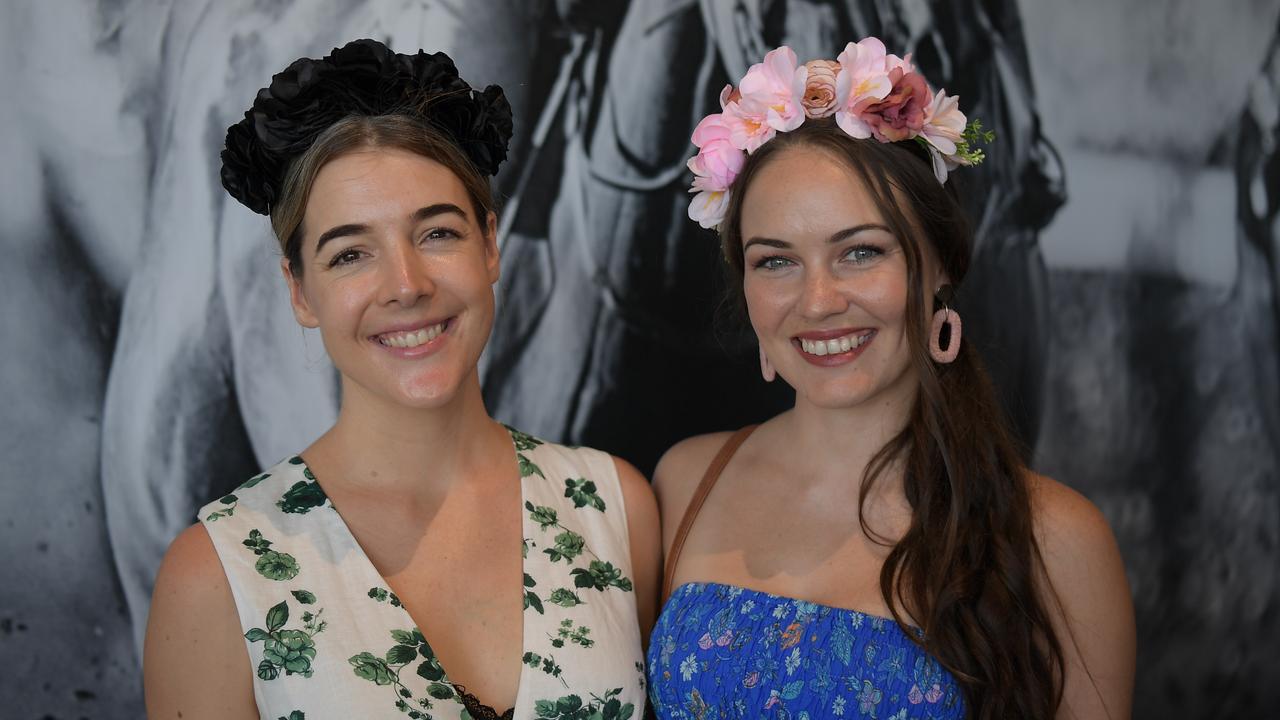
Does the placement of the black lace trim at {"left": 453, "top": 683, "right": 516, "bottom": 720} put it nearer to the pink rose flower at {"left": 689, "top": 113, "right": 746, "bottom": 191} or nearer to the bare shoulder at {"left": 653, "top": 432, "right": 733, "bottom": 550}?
the bare shoulder at {"left": 653, "top": 432, "right": 733, "bottom": 550}

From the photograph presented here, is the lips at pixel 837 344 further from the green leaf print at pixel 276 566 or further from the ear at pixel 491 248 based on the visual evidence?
the green leaf print at pixel 276 566

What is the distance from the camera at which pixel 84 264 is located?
2.72 meters

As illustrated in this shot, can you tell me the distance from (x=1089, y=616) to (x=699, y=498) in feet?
2.59

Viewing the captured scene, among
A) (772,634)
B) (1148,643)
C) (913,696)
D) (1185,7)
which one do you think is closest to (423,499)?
(772,634)

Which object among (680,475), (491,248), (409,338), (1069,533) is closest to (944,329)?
(1069,533)

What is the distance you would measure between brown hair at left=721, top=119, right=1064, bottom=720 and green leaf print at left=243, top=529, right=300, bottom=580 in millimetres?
1048

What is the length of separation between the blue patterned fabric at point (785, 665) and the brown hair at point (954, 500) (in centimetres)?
5

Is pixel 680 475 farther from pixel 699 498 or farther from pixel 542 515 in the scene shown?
pixel 542 515

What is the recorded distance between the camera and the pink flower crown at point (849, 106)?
2162 millimetres

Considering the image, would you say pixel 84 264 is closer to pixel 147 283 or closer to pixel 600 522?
pixel 147 283

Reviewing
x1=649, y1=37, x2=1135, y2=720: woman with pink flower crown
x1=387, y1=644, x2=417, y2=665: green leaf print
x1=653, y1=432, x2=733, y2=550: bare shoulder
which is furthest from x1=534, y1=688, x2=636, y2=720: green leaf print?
x1=653, y1=432, x2=733, y2=550: bare shoulder

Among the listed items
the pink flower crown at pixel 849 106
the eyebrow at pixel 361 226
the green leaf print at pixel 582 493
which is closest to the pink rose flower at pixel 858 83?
the pink flower crown at pixel 849 106

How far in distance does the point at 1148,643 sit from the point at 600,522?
1.93 meters

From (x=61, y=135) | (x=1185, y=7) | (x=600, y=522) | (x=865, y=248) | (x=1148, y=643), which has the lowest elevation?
(x=1148, y=643)
